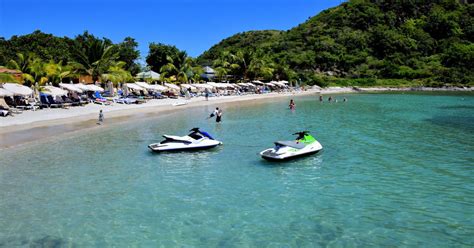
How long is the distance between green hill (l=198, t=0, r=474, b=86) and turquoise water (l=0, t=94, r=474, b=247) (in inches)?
2858

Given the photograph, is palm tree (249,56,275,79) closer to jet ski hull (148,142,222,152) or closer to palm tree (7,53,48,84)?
palm tree (7,53,48,84)

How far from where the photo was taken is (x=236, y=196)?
11242mm

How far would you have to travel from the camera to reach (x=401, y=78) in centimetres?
10338

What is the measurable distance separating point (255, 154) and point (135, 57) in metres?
61.1

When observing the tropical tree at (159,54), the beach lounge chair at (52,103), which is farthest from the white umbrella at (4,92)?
the tropical tree at (159,54)

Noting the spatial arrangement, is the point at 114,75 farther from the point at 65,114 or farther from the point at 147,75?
the point at 65,114

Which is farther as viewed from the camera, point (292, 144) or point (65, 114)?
point (65, 114)

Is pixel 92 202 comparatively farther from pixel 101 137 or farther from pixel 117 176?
pixel 101 137

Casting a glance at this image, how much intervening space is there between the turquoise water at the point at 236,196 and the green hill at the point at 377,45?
72.6 metres

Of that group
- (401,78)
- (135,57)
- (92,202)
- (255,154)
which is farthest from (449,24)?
(92,202)

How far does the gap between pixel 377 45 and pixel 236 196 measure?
118 m

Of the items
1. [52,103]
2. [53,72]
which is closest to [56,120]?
[52,103]

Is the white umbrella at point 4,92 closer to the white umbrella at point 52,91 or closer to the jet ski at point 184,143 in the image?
the white umbrella at point 52,91

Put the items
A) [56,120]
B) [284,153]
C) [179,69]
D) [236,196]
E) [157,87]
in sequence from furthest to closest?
[179,69] < [157,87] < [56,120] < [284,153] < [236,196]
